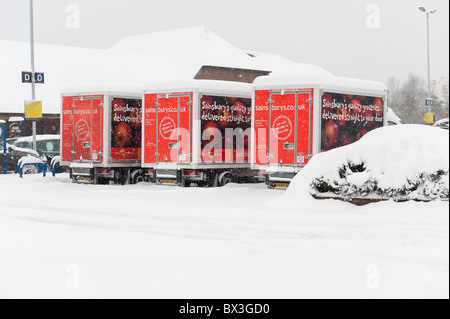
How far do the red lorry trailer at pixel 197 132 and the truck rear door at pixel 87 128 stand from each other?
1639 millimetres

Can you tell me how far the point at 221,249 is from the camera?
Answer: 396 inches

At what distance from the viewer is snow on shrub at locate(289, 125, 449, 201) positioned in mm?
13195

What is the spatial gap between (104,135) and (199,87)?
3625 mm

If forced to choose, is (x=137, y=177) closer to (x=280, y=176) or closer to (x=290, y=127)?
(x=280, y=176)

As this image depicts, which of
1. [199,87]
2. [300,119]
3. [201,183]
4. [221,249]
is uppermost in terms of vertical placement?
[199,87]

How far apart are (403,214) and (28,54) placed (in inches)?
1599

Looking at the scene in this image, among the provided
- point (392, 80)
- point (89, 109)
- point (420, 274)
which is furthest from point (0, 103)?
point (392, 80)

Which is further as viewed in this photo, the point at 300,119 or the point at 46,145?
the point at 46,145

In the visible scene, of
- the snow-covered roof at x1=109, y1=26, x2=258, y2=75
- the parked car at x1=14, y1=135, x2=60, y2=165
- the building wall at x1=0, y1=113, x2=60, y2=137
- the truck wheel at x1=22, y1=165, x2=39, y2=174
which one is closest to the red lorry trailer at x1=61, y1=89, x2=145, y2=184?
the truck wheel at x1=22, y1=165, x2=39, y2=174

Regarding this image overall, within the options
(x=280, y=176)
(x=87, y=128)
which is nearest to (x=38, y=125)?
(x=87, y=128)

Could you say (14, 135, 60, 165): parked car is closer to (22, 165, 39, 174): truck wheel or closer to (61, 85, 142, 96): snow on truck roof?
(22, 165, 39, 174): truck wheel

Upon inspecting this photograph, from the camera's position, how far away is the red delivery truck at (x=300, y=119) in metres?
18.3

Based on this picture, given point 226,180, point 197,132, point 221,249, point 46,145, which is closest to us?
point 221,249
